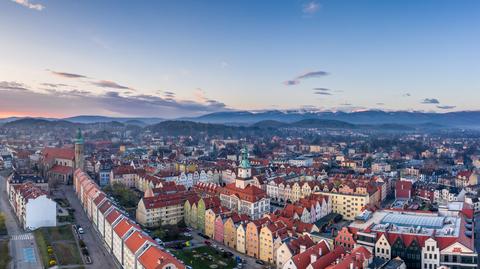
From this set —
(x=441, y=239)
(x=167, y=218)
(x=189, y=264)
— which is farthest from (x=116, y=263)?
(x=441, y=239)

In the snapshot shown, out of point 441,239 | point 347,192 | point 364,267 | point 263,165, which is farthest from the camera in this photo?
point 263,165

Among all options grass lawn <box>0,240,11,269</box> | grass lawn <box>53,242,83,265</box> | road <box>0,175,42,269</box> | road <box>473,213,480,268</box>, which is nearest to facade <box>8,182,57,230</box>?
road <box>0,175,42,269</box>

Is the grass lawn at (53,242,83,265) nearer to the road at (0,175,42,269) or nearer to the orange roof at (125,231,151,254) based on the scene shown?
the road at (0,175,42,269)

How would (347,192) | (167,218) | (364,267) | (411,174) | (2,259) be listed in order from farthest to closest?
(411,174), (347,192), (167,218), (2,259), (364,267)

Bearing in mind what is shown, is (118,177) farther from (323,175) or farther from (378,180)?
(378,180)

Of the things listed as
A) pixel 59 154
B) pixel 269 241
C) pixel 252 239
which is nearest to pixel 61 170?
pixel 59 154
